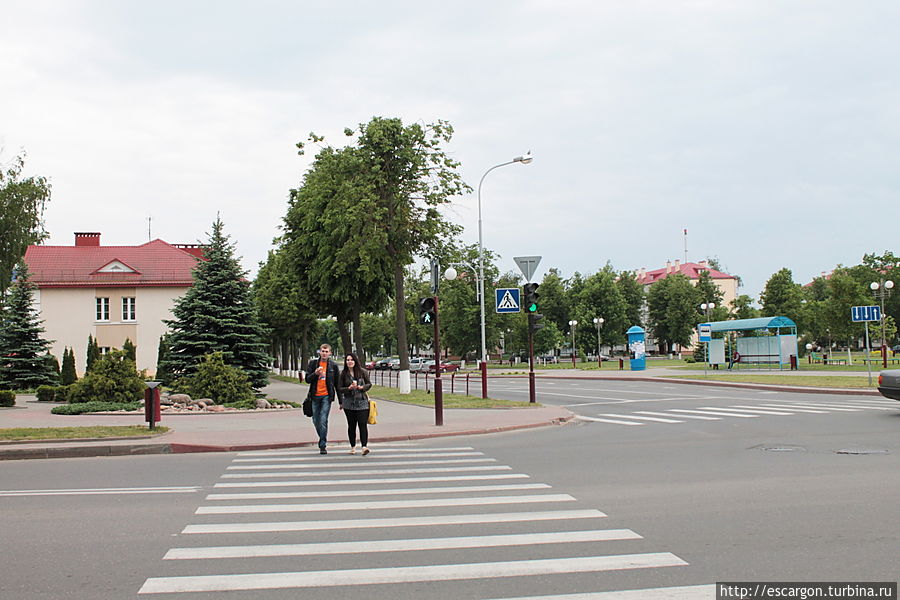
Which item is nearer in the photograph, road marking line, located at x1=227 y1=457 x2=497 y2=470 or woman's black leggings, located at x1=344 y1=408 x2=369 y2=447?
road marking line, located at x1=227 y1=457 x2=497 y2=470

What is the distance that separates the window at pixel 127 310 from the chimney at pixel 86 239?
8305 millimetres

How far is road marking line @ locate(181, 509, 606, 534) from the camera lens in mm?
7254

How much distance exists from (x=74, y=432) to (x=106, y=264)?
40.3 m

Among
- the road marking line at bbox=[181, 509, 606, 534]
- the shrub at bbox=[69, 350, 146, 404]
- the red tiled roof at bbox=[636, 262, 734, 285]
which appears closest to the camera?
the road marking line at bbox=[181, 509, 606, 534]

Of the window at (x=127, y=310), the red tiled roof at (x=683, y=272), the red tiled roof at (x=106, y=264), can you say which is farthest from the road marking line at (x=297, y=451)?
the red tiled roof at (x=683, y=272)

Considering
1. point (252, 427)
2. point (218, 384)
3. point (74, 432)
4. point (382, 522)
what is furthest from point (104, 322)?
point (382, 522)

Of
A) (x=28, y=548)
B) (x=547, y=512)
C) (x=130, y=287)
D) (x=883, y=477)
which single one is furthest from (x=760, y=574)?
(x=130, y=287)

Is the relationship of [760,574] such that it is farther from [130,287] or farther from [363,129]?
[130,287]

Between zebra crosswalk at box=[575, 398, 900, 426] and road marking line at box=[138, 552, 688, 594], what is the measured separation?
1255cm

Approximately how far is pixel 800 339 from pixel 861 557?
81.4 meters

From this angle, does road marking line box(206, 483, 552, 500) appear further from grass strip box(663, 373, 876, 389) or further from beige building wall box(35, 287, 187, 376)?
beige building wall box(35, 287, 187, 376)

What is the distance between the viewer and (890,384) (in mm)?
17656

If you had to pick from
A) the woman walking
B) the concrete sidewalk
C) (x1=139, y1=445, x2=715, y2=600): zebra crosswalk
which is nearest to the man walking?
the woman walking

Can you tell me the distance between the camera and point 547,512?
792 cm
